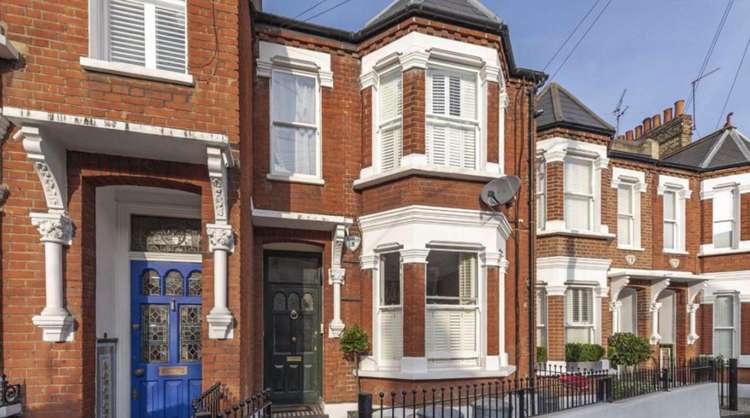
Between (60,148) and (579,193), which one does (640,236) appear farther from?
(60,148)

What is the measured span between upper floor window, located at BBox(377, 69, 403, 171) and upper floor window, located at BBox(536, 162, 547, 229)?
4998 millimetres

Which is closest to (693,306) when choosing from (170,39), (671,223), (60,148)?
(671,223)

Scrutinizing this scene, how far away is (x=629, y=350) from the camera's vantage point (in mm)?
11906

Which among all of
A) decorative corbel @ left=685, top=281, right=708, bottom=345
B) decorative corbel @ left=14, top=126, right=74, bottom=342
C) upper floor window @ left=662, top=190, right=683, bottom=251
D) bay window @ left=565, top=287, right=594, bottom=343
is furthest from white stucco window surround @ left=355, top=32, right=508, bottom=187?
decorative corbel @ left=685, top=281, right=708, bottom=345

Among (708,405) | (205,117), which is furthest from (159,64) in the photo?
(708,405)

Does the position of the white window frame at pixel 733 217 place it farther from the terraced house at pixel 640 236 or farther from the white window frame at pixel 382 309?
the white window frame at pixel 382 309

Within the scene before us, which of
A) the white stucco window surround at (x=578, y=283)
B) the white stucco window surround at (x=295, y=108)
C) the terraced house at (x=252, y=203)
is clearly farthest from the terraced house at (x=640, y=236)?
the white stucco window surround at (x=295, y=108)

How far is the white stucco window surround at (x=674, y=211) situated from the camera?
49.8ft

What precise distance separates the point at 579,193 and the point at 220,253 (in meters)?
9.32

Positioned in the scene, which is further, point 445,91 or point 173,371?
point 445,91

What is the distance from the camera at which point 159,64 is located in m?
5.72

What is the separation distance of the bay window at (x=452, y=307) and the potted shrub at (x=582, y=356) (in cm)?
446

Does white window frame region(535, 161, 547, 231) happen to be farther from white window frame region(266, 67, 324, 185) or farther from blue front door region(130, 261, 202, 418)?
blue front door region(130, 261, 202, 418)

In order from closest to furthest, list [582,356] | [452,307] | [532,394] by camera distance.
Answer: [532,394] < [452,307] < [582,356]
